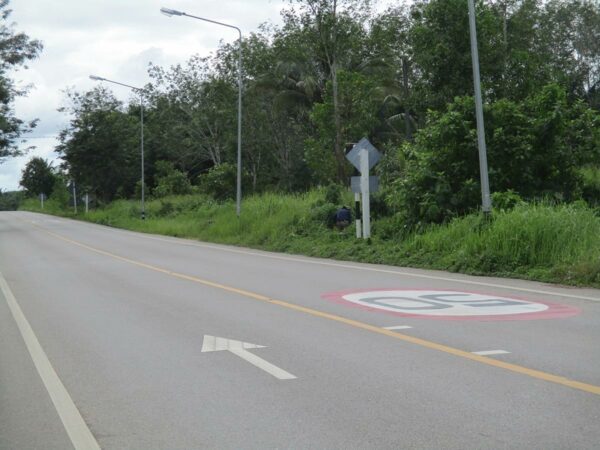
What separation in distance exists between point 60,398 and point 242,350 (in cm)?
200

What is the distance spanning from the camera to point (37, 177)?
122 meters

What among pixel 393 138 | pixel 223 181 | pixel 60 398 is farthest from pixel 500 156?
pixel 223 181

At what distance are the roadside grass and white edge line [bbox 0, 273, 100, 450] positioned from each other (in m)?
8.44

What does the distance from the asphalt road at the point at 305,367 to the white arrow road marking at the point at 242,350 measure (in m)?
0.03

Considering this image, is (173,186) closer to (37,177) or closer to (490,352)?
(490,352)

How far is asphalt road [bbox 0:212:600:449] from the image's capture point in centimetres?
446

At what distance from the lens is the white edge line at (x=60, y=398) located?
4.48m

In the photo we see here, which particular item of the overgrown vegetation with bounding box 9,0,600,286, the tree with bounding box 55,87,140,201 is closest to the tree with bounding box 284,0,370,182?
the overgrown vegetation with bounding box 9,0,600,286

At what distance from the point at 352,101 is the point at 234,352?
2660 cm

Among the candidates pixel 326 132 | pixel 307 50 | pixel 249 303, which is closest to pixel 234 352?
pixel 249 303

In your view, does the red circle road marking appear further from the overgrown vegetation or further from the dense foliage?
the dense foliage

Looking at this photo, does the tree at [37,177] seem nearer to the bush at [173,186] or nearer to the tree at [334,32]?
the bush at [173,186]

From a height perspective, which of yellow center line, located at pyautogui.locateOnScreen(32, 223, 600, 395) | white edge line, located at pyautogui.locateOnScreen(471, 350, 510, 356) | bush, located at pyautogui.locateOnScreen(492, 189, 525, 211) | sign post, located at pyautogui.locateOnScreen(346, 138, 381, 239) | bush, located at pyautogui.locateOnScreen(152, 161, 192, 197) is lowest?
yellow center line, located at pyautogui.locateOnScreen(32, 223, 600, 395)

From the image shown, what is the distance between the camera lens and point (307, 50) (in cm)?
3356
